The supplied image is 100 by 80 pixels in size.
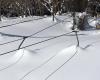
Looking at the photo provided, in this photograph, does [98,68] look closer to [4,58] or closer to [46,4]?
[4,58]

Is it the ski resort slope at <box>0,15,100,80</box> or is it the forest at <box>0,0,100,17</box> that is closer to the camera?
the ski resort slope at <box>0,15,100,80</box>

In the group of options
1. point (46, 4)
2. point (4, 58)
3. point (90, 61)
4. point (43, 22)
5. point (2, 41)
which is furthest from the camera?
point (46, 4)

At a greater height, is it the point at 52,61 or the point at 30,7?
the point at 52,61

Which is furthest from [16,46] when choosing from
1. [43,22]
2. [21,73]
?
[43,22]

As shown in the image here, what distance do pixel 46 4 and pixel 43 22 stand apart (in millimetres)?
7975

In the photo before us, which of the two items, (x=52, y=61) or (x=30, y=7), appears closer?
(x=52, y=61)

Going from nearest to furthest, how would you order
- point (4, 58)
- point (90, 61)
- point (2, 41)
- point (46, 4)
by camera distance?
point (90, 61) → point (4, 58) → point (2, 41) → point (46, 4)

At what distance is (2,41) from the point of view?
18.1 ft

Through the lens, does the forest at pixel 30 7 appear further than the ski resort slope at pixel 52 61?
Yes

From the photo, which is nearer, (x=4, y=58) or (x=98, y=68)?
(x=98, y=68)

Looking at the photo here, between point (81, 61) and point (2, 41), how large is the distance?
1.97m

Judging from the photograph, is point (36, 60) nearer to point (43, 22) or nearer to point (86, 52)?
point (86, 52)

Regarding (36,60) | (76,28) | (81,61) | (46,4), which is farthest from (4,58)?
(46,4)

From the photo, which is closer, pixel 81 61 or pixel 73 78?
pixel 73 78
